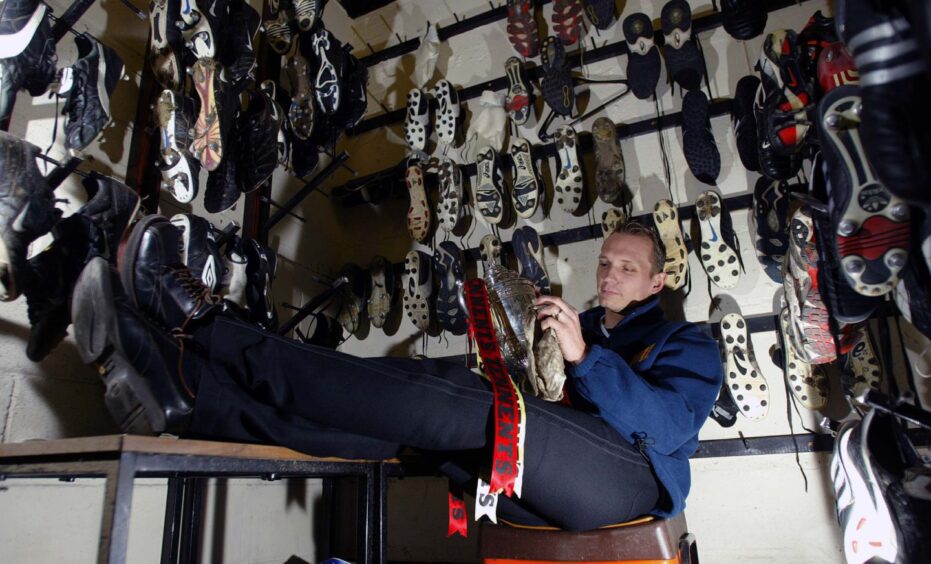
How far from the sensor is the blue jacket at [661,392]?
1152 mm

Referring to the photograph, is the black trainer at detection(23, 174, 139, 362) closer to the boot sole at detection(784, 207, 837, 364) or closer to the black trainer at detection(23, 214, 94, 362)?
the black trainer at detection(23, 214, 94, 362)

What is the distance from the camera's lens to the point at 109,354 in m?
1.01

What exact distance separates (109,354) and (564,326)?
0.85 metres

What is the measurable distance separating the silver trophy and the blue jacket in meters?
0.05

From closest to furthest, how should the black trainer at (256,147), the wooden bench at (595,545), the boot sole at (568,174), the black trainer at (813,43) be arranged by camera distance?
1. the wooden bench at (595,545)
2. the black trainer at (813,43)
3. the black trainer at (256,147)
4. the boot sole at (568,174)

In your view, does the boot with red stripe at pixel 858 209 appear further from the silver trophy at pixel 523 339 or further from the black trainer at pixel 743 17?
the black trainer at pixel 743 17

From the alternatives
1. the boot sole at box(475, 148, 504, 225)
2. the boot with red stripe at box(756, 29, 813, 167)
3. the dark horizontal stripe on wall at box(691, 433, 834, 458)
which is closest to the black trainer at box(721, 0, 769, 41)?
the boot with red stripe at box(756, 29, 813, 167)

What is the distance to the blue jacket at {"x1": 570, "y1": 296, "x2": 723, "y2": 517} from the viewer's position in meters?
1.15

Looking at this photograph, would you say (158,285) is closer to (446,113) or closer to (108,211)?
(108,211)

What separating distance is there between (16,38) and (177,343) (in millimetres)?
934

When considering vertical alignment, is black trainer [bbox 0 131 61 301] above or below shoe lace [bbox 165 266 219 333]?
above

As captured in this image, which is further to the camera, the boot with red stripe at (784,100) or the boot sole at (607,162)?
the boot sole at (607,162)

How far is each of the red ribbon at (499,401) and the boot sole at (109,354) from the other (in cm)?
59

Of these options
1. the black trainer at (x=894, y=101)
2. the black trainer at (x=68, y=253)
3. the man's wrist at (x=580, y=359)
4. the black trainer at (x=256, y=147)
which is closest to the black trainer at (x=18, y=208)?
the black trainer at (x=68, y=253)
